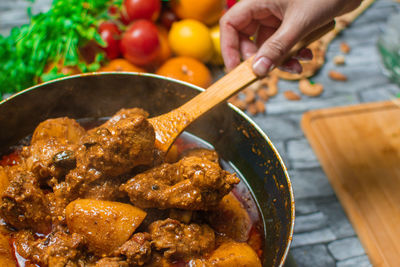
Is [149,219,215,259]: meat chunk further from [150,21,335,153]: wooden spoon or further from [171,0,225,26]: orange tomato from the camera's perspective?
[171,0,225,26]: orange tomato

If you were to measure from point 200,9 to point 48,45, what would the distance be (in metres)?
1.15

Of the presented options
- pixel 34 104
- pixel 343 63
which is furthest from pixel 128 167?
pixel 343 63

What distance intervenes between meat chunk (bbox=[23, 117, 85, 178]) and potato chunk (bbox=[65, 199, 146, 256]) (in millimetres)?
220

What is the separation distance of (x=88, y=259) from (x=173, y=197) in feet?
1.27

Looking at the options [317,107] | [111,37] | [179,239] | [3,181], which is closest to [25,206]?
[3,181]

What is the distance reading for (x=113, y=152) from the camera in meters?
1.30

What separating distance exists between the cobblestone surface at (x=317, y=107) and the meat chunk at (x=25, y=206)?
1.28m

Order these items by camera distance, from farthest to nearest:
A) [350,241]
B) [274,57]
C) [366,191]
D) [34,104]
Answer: [366,191] < [350,241] < [34,104] < [274,57]

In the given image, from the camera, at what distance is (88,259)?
4.12ft

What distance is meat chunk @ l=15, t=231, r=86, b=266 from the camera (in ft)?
3.84

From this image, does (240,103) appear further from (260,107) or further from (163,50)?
(163,50)

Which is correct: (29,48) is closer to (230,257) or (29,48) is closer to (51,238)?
(51,238)

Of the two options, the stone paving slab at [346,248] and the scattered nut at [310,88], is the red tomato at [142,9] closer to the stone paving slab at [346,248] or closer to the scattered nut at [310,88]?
the scattered nut at [310,88]

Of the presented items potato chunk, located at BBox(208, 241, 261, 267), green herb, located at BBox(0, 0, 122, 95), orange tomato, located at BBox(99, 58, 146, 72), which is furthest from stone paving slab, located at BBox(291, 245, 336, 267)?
green herb, located at BBox(0, 0, 122, 95)
